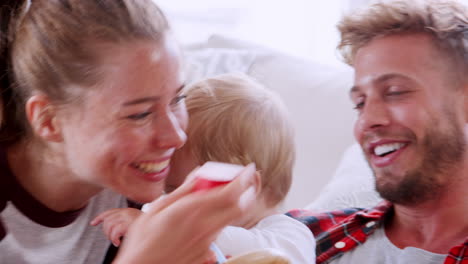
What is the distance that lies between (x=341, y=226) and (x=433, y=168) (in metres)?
0.31

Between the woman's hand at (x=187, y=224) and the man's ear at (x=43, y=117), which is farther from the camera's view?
the man's ear at (x=43, y=117)

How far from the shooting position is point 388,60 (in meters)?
1.40

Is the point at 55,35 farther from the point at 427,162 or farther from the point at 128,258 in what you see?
the point at 427,162

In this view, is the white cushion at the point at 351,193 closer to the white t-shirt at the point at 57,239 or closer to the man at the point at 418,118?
the man at the point at 418,118

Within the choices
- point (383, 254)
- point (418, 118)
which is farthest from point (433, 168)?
point (383, 254)

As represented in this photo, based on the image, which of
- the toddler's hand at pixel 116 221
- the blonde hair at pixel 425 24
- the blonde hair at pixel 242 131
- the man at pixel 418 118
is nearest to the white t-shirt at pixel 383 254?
the man at pixel 418 118

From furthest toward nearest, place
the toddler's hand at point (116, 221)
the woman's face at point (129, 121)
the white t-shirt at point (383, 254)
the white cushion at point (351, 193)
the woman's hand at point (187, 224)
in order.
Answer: the white cushion at point (351, 193) < the white t-shirt at point (383, 254) < the toddler's hand at point (116, 221) < the woman's face at point (129, 121) < the woman's hand at point (187, 224)

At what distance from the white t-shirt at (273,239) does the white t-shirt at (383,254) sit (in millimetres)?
132

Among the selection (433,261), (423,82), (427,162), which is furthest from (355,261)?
(423,82)

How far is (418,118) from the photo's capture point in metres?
1.36

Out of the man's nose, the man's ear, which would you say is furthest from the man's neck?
the man's ear

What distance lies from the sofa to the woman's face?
27.7 inches

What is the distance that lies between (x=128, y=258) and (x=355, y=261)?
0.77m

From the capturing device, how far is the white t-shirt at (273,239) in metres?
1.25
